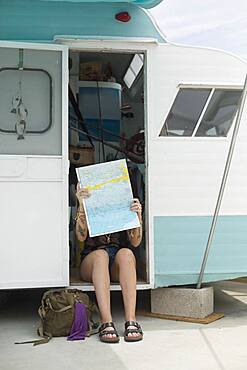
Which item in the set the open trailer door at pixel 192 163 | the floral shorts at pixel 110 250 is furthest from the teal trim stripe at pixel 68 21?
the floral shorts at pixel 110 250

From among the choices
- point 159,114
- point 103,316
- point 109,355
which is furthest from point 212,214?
point 109,355

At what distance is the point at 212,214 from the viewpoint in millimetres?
4703

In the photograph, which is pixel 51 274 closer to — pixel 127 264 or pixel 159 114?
pixel 127 264

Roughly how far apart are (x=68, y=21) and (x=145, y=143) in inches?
46.5

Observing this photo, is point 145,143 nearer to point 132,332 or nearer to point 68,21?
point 68,21

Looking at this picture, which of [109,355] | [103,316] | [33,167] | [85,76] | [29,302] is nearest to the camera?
[109,355]

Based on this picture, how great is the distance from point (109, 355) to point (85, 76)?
11.2 ft

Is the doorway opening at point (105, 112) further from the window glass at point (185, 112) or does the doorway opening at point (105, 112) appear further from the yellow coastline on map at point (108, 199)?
the yellow coastline on map at point (108, 199)

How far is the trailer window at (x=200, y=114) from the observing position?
4.72m

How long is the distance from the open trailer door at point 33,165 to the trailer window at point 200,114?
922mm

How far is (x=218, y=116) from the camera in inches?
188

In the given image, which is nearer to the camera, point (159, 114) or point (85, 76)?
point (159, 114)

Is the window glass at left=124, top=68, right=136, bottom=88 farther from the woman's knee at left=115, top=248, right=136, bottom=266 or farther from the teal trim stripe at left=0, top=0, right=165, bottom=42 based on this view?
the woman's knee at left=115, top=248, right=136, bottom=266

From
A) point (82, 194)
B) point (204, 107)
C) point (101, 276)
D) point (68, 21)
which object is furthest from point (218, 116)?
point (101, 276)
